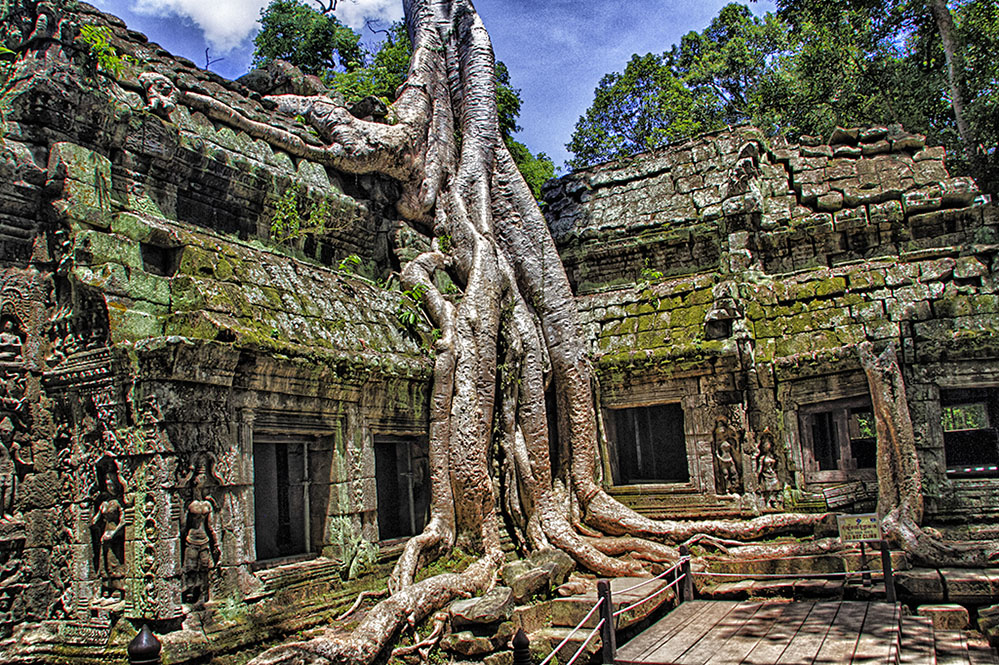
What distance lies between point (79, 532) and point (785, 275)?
26.5 ft

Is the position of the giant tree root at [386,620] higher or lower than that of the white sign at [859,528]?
lower

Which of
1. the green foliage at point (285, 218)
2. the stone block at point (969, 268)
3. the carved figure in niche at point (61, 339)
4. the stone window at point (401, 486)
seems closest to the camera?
the carved figure in niche at point (61, 339)

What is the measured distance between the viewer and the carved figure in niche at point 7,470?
548 cm

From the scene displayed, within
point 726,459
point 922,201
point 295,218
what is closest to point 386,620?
point 295,218

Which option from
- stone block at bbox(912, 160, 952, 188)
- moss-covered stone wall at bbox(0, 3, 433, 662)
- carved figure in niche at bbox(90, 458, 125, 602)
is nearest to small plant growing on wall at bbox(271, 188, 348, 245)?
moss-covered stone wall at bbox(0, 3, 433, 662)

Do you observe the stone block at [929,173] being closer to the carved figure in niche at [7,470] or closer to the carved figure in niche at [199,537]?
the carved figure in niche at [199,537]

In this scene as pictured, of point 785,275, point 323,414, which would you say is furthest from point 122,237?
point 785,275

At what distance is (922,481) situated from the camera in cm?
798

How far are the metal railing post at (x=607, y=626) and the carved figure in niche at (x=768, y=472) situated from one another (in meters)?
4.19

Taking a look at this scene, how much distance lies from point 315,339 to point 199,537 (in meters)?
1.96

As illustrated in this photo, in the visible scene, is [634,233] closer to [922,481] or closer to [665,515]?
[665,515]

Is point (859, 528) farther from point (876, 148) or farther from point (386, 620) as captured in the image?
point (876, 148)

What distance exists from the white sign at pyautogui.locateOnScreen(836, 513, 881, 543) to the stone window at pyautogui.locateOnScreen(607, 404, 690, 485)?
2.78 metres

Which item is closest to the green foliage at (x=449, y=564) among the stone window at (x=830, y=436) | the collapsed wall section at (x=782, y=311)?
the collapsed wall section at (x=782, y=311)
